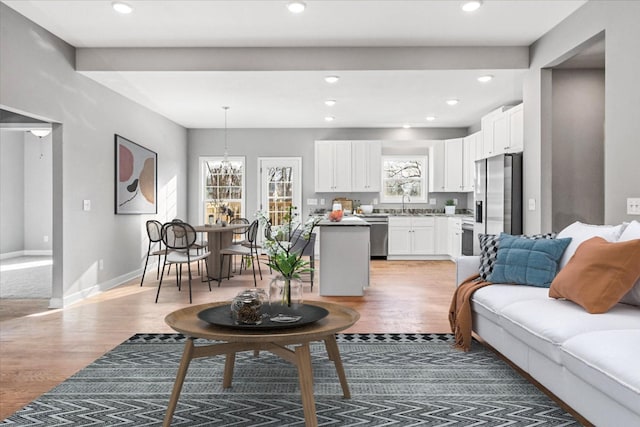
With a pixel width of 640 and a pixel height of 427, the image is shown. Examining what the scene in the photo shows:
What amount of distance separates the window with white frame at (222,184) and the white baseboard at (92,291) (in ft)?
9.06

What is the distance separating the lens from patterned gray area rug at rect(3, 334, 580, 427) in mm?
2283

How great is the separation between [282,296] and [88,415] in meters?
1.10

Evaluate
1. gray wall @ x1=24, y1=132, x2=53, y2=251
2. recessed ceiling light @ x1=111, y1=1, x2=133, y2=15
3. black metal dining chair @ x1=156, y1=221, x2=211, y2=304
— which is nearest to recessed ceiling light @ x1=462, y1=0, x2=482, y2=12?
recessed ceiling light @ x1=111, y1=1, x2=133, y2=15

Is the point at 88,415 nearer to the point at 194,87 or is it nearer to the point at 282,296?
the point at 282,296

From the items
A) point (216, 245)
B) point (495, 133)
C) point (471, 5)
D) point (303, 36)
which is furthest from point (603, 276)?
point (216, 245)

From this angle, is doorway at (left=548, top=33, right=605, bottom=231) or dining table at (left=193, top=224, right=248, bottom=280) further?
dining table at (left=193, top=224, right=248, bottom=280)

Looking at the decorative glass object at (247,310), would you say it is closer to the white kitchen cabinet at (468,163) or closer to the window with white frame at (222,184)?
the white kitchen cabinet at (468,163)

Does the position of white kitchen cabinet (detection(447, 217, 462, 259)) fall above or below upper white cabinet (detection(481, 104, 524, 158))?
below

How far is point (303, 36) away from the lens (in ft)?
15.5

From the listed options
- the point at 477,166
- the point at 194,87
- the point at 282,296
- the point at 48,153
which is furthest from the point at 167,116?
the point at 282,296

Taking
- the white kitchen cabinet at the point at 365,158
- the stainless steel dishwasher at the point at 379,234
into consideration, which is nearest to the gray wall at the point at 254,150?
the white kitchen cabinet at the point at 365,158

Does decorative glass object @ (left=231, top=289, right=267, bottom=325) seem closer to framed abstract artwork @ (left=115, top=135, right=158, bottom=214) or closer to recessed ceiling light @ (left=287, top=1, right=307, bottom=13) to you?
recessed ceiling light @ (left=287, top=1, right=307, bottom=13)

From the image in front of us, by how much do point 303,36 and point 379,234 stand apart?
4871 mm

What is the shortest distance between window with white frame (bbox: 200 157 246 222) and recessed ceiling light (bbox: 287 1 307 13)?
5.61 metres
